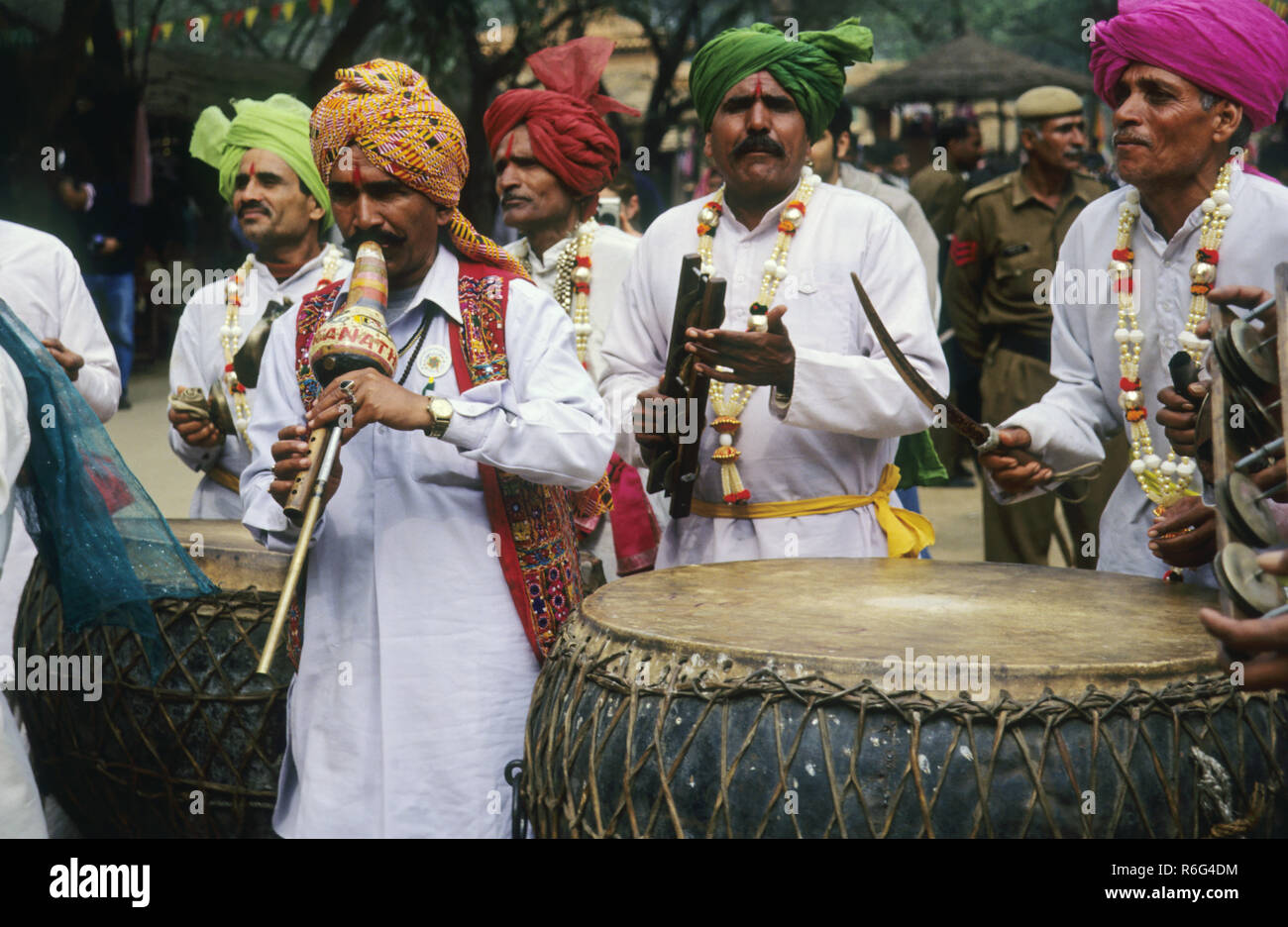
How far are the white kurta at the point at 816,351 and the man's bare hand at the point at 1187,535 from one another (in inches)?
24.6

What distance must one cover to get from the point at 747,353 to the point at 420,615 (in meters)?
0.89

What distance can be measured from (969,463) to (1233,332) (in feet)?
29.2

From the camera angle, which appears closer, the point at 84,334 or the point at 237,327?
the point at 84,334

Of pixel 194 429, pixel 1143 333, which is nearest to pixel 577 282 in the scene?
pixel 194 429

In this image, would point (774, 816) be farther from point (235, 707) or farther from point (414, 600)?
point (235, 707)

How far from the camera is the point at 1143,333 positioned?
3.21m

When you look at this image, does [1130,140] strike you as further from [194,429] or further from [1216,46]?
[194,429]

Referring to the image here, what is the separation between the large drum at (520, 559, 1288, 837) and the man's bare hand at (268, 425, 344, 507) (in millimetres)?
544

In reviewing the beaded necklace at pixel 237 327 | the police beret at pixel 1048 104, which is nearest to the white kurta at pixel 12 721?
the beaded necklace at pixel 237 327

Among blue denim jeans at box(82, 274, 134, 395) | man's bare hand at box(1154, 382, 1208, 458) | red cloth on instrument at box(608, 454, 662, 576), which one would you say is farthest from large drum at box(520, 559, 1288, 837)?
blue denim jeans at box(82, 274, 134, 395)

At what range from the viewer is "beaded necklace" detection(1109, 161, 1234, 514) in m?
3.08

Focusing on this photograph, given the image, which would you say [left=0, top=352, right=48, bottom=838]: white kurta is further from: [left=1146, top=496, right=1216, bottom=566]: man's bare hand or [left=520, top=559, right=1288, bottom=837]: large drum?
[left=1146, top=496, right=1216, bottom=566]: man's bare hand

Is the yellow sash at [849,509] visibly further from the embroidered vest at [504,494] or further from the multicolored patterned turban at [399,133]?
the multicolored patterned turban at [399,133]

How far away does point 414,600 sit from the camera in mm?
2844
